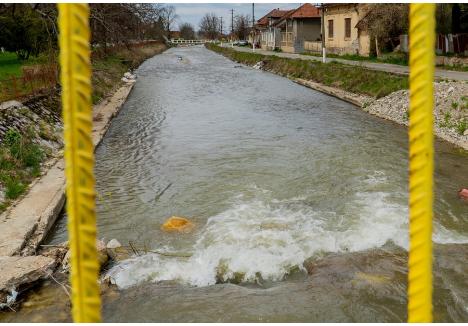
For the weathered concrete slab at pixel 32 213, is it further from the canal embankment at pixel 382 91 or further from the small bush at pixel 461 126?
the small bush at pixel 461 126

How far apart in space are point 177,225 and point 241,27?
98.0 m

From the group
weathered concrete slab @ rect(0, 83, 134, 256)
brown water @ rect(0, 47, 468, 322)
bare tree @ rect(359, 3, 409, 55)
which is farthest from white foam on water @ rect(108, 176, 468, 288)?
bare tree @ rect(359, 3, 409, 55)

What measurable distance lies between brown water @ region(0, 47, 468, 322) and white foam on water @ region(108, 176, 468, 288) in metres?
0.02

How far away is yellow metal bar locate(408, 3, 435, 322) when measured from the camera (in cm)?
84

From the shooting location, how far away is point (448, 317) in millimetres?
4996

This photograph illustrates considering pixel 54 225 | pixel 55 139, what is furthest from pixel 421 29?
pixel 55 139

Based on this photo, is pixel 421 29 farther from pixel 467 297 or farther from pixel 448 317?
pixel 467 297

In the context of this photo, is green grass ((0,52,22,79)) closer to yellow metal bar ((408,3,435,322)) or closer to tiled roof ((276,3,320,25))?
yellow metal bar ((408,3,435,322))

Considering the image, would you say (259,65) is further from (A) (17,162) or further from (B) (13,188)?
(B) (13,188)

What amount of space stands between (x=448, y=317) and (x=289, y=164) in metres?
6.69

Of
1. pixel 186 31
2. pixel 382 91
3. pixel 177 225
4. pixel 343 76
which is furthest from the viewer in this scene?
pixel 186 31

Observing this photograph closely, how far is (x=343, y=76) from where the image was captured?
24516 mm

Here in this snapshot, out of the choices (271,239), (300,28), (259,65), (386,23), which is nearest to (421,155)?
(271,239)

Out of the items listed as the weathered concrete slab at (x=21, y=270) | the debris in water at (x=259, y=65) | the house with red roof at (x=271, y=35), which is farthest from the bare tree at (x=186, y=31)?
the weathered concrete slab at (x=21, y=270)
